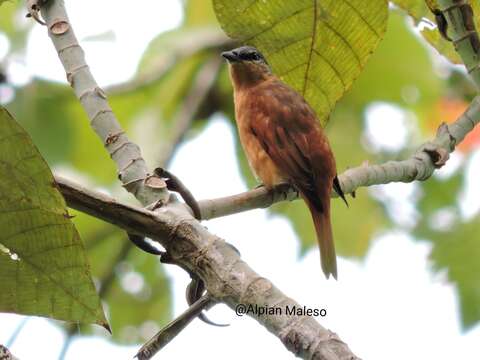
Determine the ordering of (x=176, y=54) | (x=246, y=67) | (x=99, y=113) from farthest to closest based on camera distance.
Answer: (x=176, y=54) < (x=246, y=67) < (x=99, y=113)

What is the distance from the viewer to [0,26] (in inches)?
211

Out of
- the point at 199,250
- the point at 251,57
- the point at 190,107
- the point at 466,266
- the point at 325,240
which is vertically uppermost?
the point at 251,57

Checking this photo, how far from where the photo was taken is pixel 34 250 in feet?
5.94

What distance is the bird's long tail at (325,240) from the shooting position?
314 centimetres

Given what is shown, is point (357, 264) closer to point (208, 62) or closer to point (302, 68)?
point (208, 62)

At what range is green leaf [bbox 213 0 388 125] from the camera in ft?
7.54

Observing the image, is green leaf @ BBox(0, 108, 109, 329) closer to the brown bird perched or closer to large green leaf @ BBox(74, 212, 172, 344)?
the brown bird perched

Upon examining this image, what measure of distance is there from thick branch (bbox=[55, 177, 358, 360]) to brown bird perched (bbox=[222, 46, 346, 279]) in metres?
1.46

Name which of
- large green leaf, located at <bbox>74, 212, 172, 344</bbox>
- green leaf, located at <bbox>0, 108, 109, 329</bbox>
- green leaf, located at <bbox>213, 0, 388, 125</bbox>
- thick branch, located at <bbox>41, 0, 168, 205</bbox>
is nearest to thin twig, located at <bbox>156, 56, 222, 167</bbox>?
large green leaf, located at <bbox>74, 212, 172, 344</bbox>

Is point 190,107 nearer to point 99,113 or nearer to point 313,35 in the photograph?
point 313,35

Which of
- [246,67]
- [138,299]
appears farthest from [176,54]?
[138,299]

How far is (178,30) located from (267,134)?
1122 millimetres

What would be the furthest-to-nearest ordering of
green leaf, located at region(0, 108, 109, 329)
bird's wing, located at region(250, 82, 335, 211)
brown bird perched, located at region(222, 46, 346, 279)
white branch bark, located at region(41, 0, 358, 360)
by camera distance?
bird's wing, located at region(250, 82, 335, 211) → brown bird perched, located at region(222, 46, 346, 279) → green leaf, located at region(0, 108, 109, 329) → white branch bark, located at region(41, 0, 358, 360)

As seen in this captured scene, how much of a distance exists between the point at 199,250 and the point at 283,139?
2466 millimetres
